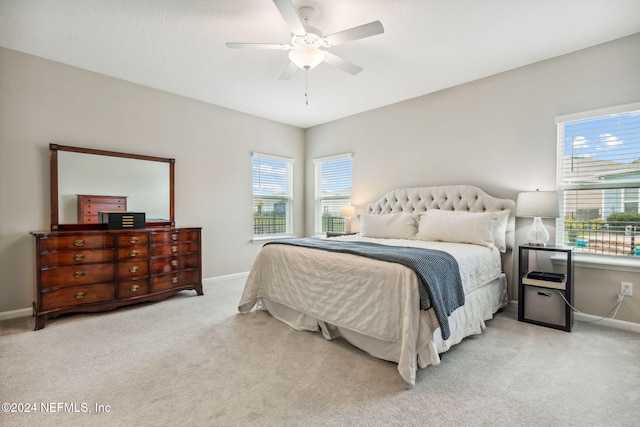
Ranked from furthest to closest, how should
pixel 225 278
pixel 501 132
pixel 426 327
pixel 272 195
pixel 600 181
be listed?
pixel 272 195 → pixel 225 278 → pixel 501 132 → pixel 600 181 → pixel 426 327

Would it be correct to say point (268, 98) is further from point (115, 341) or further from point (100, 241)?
point (115, 341)

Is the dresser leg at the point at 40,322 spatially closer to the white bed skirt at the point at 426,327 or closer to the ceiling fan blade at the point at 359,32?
the white bed skirt at the point at 426,327

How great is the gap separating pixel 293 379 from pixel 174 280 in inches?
94.7

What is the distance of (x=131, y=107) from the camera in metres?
3.74

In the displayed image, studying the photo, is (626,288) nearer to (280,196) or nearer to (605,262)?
(605,262)

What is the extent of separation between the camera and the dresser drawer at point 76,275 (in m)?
2.84

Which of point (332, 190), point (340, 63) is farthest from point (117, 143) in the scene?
point (332, 190)

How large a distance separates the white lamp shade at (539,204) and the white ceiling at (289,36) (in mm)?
1432

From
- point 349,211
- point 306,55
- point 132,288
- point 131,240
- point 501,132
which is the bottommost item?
point 132,288

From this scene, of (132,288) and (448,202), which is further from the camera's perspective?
(448,202)

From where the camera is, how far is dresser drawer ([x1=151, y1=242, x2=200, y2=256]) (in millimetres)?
3537

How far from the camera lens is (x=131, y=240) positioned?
3.33 metres

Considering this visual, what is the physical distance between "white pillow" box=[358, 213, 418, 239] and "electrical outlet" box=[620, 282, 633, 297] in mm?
1901

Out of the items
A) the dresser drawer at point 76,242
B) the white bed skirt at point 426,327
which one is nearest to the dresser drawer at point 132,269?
the dresser drawer at point 76,242
